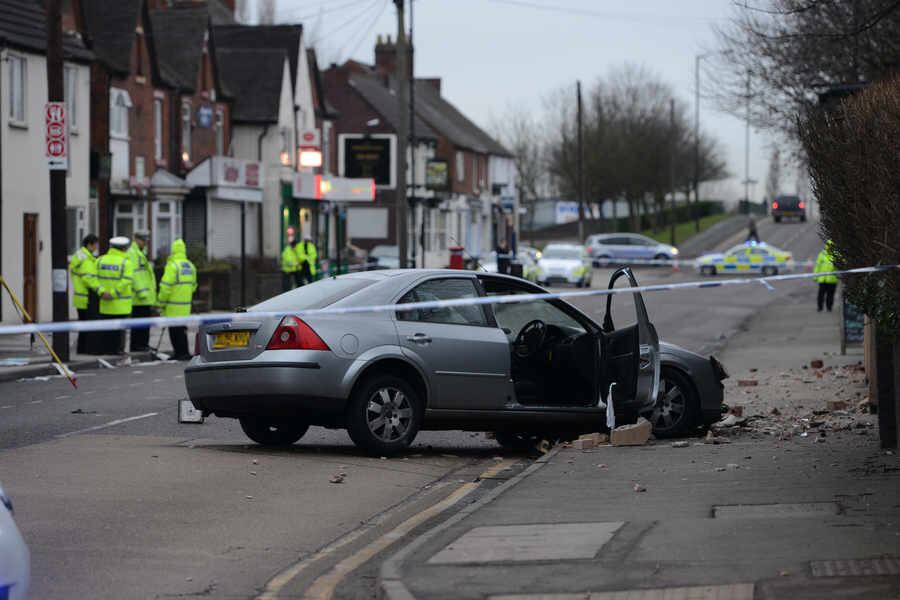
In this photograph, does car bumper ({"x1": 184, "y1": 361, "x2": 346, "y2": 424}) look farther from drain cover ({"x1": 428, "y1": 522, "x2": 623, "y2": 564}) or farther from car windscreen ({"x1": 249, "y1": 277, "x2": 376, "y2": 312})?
drain cover ({"x1": 428, "y1": 522, "x2": 623, "y2": 564})

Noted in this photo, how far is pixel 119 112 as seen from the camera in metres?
43.1

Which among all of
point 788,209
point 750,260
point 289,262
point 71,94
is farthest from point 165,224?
point 788,209

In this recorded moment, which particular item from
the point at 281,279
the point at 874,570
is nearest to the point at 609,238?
the point at 281,279

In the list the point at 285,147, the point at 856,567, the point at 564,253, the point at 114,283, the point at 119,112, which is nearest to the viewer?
the point at 856,567

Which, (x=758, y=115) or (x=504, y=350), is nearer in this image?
(x=504, y=350)

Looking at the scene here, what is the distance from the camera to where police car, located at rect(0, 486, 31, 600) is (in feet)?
17.9

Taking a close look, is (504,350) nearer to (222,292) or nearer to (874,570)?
(874,570)

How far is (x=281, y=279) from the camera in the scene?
→ 41719 mm

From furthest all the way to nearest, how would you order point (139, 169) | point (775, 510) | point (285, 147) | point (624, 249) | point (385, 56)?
point (385, 56)
point (624, 249)
point (285, 147)
point (139, 169)
point (775, 510)

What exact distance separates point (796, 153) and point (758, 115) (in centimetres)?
136

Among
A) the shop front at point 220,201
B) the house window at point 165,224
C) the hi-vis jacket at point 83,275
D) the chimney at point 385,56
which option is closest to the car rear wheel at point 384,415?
the hi-vis jacket at point 83,275

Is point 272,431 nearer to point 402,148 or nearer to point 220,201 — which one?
point 402,148

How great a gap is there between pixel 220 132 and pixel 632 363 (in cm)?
4323

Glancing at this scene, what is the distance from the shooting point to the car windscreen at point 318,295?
39.6 ft
